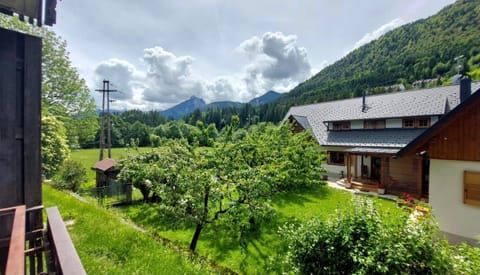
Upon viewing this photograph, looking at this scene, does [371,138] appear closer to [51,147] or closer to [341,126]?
[341,126]

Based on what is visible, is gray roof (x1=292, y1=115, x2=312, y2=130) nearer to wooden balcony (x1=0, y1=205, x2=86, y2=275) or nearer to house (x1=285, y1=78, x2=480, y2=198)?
house (x1=285, y1=78, x2=480, y2=198)

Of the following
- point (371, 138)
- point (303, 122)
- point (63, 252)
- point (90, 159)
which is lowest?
point (90, 159)

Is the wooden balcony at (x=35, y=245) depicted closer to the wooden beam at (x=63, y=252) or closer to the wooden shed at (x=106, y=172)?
the wooden beam at (x=63, y=252)

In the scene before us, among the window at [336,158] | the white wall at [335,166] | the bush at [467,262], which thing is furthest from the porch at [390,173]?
the bush at [467,262]

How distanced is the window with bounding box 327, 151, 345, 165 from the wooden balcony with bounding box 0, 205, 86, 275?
65.5ft

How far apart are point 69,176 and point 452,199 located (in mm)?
17369

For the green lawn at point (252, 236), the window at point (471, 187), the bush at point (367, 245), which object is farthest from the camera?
the window at point (471, 187)

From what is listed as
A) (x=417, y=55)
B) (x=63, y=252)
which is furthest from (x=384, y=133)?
(x=417, y=55)

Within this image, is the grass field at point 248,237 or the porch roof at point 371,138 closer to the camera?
the grass field at point 248,237

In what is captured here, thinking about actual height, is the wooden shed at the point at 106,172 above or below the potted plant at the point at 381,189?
above

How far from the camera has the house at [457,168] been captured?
266 inches

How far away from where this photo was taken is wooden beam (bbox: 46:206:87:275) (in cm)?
157

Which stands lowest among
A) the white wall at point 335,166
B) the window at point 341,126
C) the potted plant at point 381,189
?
the potted plant at point 381,189

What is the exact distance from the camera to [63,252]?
5.94 feet
